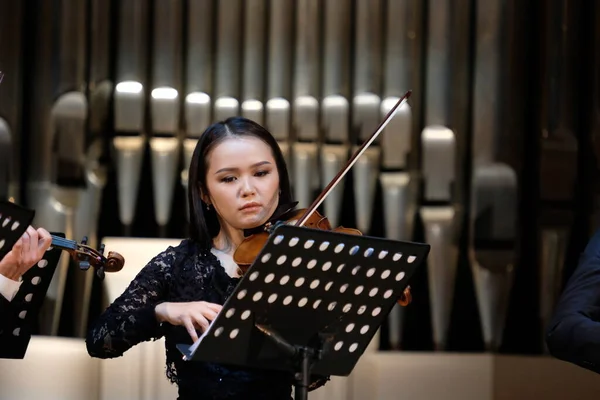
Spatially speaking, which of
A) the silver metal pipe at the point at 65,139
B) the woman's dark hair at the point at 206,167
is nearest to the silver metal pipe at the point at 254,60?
the silver metal pipe at the point at 65,139

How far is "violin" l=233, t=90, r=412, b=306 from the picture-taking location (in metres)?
2.21

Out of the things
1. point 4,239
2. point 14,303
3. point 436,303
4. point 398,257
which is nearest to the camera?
point 4,239

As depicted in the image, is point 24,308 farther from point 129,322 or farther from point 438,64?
point 438,64

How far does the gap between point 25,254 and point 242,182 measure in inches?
20.9

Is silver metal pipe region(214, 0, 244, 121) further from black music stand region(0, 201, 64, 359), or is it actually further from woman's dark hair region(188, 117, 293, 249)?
black music stand region(0, 201, 64, 359)

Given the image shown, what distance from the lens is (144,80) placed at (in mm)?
3453

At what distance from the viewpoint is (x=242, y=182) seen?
2332 mm

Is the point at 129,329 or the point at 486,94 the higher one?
the point at 486,94

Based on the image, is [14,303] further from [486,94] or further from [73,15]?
[486,94]

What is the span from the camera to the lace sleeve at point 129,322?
2.23m

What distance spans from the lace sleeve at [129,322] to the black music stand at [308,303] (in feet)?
0.92

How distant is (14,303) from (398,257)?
888mm

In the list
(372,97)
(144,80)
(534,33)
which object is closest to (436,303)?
(372,97)

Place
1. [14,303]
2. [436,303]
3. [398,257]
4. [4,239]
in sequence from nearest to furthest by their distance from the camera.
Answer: [4,239], [398,257], [14,303], [436,303]
